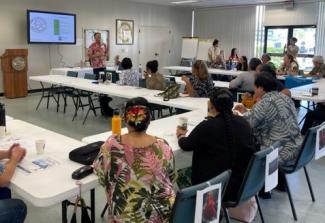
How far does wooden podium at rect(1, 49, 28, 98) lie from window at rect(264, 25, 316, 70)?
739 cm

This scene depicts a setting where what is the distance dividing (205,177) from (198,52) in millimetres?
9650

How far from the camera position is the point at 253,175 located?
224 cm

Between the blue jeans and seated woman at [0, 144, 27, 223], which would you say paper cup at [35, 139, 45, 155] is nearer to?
seated woman at [0, 144, 27, 223]

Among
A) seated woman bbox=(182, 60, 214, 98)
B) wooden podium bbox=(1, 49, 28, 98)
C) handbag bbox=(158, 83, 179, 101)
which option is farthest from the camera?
wooden podium bbox=(1, 49, 28, 98)

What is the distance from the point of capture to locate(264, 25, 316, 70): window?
10635mm

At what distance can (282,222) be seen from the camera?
282cm

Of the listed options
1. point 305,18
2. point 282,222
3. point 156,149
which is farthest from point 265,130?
point 305,18

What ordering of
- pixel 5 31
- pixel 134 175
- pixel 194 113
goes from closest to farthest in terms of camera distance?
pixel 134 175 → pixel 194 113 → pixel 5 31

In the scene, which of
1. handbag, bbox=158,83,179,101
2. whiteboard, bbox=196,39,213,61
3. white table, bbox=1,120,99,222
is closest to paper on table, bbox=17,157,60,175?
white table, bbox=1,120,99,222

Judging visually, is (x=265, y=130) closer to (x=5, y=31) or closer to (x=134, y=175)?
(x=134, y=175)

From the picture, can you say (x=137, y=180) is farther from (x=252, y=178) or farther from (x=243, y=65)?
(x=243, y=65)

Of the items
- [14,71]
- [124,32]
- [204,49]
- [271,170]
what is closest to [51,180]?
[271,170]

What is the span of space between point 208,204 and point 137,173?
38 cm

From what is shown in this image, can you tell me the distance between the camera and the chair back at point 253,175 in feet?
7.11
